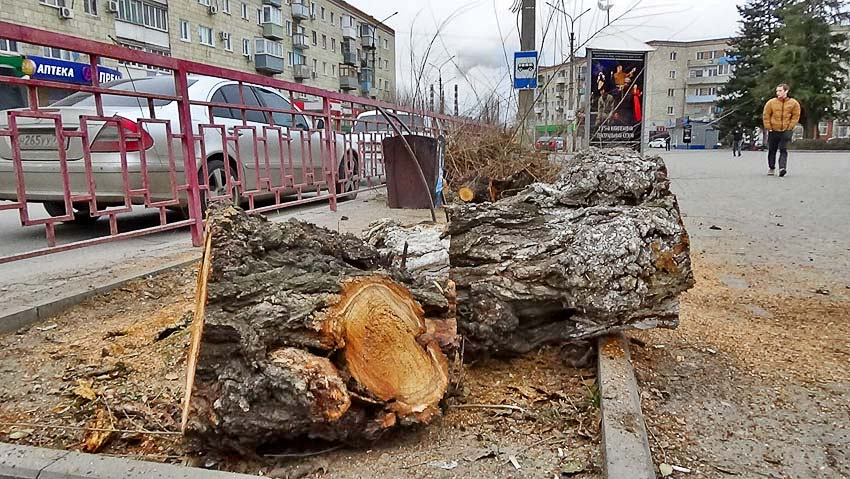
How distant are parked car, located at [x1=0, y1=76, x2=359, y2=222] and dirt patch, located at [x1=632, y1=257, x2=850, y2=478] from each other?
3389 millimetres

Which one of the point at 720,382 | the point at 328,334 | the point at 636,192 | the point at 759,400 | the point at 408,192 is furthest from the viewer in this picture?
the point at 408,192

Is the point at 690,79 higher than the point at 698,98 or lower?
higher

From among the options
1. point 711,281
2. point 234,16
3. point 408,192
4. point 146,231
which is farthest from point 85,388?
point 234,16

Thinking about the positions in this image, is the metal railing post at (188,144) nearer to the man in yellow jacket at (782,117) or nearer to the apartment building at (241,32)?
the apartment building at (241,32)

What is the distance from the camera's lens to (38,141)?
441 cm

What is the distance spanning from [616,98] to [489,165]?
2836 millimetres

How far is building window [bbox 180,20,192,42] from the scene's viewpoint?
3919 centimetres

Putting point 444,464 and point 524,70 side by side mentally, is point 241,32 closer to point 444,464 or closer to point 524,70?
point 524,70

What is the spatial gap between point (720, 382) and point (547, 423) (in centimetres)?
84

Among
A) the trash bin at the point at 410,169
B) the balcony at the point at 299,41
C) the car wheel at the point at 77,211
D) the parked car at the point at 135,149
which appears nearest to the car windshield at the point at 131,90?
the parked car at the point at 135,149

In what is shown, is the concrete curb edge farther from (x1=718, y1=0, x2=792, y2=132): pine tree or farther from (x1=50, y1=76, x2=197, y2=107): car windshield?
(x1=718, y1=0, x2=792, y2=132): pine tree

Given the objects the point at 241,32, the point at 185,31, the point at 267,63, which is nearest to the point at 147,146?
the point at 185,31

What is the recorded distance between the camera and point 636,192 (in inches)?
114

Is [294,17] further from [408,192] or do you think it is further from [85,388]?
[85,388]
